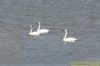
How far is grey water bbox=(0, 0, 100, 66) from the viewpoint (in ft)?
9.76

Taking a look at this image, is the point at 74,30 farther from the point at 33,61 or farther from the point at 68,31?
the point at 33,61

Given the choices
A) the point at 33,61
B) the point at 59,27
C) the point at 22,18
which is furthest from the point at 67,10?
the point at 33,61

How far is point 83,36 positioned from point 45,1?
0.51m

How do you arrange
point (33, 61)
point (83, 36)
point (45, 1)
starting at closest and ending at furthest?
point (33, 61) → point (83, 36) → point (45, 1)

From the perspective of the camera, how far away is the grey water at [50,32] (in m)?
2.97

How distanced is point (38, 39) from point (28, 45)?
3.9 inches

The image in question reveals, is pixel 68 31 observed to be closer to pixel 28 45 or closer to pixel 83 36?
pixel 83 36

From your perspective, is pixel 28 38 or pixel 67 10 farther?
pixel 67 10

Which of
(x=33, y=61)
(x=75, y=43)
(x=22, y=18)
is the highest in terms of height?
(x=22, y=18)

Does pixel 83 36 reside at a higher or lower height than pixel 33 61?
higher

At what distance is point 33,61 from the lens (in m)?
2.94

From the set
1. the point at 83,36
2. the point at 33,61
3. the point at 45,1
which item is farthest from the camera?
the point at 45,1

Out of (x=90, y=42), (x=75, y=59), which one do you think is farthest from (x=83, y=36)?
(x=75, y=59)

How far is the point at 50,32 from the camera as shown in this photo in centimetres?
315
